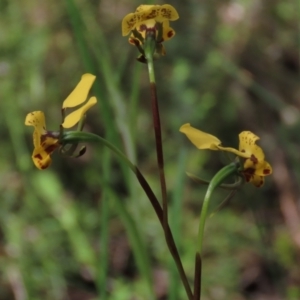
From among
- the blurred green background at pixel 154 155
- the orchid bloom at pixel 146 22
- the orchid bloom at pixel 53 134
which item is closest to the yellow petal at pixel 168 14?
the orchid bloom at pixel 146 22

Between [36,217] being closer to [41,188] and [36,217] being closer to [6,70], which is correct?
[41,188]

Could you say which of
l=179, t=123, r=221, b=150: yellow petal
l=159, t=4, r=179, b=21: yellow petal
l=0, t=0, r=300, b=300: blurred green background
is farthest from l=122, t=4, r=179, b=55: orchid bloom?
l=0, t=0, r=300, b=300: blurred green background

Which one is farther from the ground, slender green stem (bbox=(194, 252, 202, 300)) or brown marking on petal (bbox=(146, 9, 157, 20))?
brown marking on petal (bbox=(146, 9, 157, 20))

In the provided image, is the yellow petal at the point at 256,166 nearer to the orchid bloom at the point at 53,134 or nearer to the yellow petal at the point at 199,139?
the yellow petal at the point at 199,139

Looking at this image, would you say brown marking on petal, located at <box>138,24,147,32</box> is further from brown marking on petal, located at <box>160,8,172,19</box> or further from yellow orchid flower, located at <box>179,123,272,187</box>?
yellow orchid flower, located at <box>179,123,272,187</box>

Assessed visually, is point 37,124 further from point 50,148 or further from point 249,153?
point 249,153

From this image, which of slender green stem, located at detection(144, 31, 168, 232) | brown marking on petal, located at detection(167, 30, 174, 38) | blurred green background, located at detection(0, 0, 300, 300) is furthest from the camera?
blurred green background, located at detection(0, 0, 300, 300)

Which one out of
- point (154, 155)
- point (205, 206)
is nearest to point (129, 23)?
point (205, 206)
